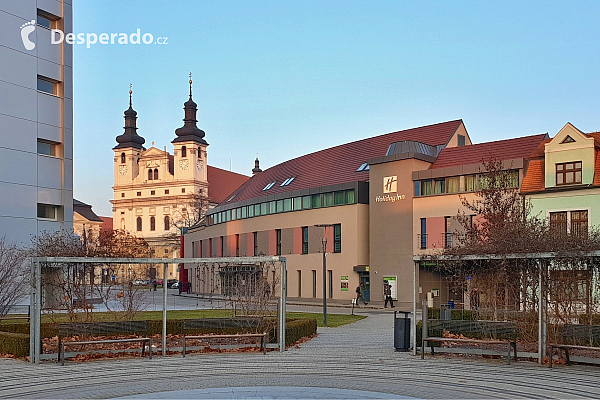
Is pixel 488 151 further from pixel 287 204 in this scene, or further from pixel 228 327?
pixel 228 327

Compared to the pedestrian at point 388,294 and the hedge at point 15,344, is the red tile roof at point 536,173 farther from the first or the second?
the hedge at point 15,344

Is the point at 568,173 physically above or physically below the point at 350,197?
above

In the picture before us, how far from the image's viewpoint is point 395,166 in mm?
46844

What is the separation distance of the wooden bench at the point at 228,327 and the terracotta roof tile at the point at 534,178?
2302 cm

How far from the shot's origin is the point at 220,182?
131625 millimetres

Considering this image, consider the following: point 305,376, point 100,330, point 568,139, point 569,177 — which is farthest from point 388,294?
point 305,376

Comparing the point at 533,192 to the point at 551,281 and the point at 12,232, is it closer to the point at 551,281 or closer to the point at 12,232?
the point at 551,281

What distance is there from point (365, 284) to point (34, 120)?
80.9 ft

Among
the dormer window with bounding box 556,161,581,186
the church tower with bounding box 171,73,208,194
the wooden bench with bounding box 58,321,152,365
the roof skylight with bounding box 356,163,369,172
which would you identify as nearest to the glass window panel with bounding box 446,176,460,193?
the dormer window with bounding box 556,161,581,186

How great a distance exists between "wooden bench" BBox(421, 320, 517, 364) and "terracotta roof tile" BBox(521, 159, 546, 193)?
2158 centimetres

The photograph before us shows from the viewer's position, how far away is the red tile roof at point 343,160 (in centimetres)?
5231

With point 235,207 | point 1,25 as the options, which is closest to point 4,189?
point 1,25

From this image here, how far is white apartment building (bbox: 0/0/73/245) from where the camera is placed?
126ft

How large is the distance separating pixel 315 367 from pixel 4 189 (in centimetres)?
2876
